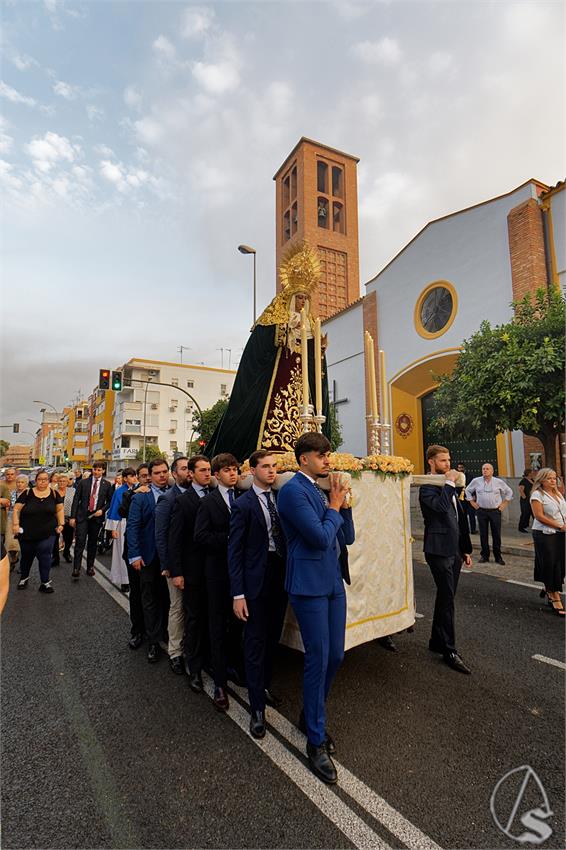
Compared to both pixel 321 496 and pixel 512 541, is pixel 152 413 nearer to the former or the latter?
pixel 512 541

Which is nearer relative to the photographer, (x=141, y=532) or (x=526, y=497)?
(x=141, y=532)

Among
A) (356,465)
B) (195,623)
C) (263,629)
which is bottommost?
(195,623)

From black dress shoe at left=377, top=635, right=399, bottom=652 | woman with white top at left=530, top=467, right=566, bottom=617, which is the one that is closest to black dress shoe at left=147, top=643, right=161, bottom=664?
black dress shoe at left=377, top=635, right=399, bottom=652

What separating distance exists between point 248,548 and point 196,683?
1.40m

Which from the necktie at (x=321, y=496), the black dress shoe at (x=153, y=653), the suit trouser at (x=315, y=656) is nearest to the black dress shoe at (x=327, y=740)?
the suit trouser at (x=315, y=656)

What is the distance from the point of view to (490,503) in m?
8.12

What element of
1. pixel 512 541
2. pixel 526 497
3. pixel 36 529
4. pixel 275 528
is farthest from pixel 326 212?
pixel 275 528

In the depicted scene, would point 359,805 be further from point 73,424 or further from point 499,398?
point 73,424

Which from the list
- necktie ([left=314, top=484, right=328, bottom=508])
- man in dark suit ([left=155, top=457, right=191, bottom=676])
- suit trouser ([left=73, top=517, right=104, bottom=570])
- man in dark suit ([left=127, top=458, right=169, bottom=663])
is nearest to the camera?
necktie ([left=314, top=484, right=328, bottom=508])

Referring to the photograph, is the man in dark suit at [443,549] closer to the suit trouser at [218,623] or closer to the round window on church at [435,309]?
the suit trouser at [218,623]

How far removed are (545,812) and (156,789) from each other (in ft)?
6.56

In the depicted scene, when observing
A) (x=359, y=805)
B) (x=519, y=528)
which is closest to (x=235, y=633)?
(x=359, y=805)

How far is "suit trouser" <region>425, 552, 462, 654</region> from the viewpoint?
3820 mm

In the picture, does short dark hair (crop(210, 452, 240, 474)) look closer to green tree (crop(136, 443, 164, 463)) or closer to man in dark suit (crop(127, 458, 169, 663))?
man in dark suit (crop(127, 458, 169, 663))
